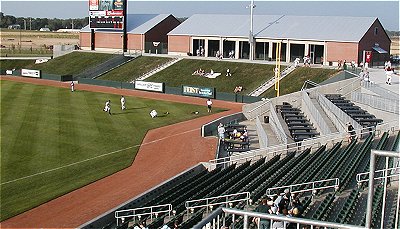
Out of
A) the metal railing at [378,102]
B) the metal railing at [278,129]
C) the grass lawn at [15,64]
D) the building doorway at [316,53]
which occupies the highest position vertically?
the building doorway at [316,53]

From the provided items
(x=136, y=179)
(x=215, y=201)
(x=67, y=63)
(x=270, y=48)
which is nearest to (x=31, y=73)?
(x=67, y=63)

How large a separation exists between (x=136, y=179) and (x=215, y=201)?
23.5 ft

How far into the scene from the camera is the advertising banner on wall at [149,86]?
5773 cm

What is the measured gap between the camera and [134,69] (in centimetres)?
6806

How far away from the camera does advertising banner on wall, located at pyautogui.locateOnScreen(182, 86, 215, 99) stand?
53688 millimetres

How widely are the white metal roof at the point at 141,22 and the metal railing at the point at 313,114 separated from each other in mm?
44411

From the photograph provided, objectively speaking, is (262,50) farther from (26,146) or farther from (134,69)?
(26,146)

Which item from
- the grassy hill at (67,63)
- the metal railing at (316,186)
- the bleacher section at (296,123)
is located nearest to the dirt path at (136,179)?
the bleacher section at (296,123)

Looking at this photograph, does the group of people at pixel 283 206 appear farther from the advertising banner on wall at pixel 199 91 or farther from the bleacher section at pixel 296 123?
the advertising banner on wall at pixel 199 91

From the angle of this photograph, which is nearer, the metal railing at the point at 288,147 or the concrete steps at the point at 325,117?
the metal railing at the point at 288,147

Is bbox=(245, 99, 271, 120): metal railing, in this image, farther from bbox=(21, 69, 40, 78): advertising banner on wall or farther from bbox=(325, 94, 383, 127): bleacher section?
bbox=(21, 69, 40, 78): advertising banner on wall

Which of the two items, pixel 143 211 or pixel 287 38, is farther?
pixel 287 38

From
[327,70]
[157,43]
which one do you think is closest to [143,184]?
[327,70]

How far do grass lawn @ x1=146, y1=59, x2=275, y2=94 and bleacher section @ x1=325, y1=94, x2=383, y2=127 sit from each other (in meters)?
16.7
